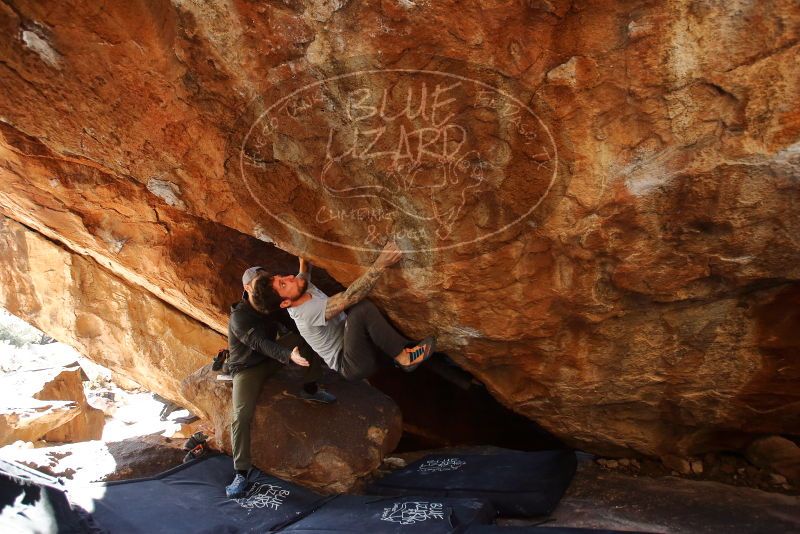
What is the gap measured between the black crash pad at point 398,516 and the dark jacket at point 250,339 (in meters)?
0.99

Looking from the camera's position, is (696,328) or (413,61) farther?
(696,328)

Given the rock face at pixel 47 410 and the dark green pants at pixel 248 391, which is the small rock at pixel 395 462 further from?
the rock face at pixel 47 410

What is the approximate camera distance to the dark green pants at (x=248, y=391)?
12.0 feet

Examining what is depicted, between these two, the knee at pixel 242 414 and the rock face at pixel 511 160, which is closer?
the rock face at pixel 511 160

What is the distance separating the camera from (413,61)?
236cm

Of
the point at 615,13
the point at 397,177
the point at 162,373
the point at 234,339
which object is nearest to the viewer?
the point at 615,13

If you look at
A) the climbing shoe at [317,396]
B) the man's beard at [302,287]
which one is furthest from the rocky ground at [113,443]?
the man's beard at [302,287]

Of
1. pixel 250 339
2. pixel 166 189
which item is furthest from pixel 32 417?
pixel 166 189

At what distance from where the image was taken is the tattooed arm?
3.08 m

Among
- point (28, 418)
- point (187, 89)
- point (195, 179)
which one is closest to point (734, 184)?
point (187, 89)

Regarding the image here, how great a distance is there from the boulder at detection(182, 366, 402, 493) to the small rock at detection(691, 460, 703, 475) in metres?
2.01

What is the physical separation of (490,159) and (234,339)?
221cm

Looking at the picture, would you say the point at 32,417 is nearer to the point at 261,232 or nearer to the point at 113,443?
the point at 113,443

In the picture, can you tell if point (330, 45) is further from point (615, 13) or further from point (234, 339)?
point (234, 339)
